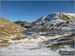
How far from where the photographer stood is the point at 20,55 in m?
15.9

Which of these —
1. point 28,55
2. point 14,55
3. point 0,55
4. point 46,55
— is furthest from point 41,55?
point 0,55

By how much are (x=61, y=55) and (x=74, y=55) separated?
6.92 feet

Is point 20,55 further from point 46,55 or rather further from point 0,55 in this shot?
point 46,55

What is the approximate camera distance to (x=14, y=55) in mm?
16016

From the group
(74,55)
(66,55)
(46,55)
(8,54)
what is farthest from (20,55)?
(74,55)

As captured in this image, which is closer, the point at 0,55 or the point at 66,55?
the point at 66,55

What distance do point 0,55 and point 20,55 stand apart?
11.8 feet

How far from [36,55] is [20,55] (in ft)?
9.25

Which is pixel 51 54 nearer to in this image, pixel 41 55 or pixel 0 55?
pixel 41 55

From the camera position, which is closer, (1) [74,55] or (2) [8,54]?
(1) [74,55]

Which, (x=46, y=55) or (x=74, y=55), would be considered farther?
(x=46, y=55)

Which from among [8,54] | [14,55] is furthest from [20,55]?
[8,54]

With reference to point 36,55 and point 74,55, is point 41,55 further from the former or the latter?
point 74,55

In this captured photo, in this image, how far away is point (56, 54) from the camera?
52.6 ft
